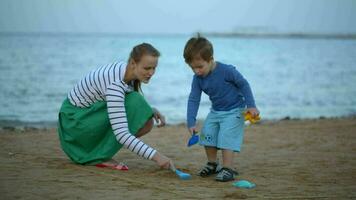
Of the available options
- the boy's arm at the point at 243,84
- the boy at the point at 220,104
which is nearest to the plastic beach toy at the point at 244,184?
the boy at the point at 220,104

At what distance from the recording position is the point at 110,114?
13.5ft

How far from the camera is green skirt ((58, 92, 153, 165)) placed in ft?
14.1

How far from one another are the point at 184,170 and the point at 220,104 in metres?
0.71

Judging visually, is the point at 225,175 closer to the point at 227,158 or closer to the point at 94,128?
the point at 227,158

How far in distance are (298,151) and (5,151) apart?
3051 mm

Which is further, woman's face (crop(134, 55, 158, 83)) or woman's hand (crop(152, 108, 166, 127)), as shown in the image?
woman's hand (crop(152, 108, 166, 127))

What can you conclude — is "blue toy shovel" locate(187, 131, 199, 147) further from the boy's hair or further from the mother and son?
the boy's hair

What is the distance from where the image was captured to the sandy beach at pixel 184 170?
358cm

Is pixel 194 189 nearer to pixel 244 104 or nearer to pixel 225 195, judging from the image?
pixel 225 195

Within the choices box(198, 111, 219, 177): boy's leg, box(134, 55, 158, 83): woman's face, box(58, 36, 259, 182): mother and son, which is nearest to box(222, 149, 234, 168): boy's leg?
box(58, 36, 259, 182): mother and son

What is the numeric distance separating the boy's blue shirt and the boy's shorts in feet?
0.20

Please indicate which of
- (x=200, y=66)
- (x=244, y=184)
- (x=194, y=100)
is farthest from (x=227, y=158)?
(x=200, y=66)

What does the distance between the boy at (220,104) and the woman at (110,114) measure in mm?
343

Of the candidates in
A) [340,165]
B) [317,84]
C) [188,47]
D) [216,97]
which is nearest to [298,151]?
[340,165]
